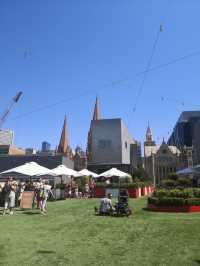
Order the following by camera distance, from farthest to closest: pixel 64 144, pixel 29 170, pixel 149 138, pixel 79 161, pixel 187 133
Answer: pixel 149 138
pixel 187 133
pixel 64 144
pixel 79 161
pixel 29 170

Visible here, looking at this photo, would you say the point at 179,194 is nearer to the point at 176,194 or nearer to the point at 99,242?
the point at 176,194

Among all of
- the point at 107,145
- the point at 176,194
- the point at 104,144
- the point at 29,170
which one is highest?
the point at 104,144

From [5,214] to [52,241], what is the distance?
795 centimetres

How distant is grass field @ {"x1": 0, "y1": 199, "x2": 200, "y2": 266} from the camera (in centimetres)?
797

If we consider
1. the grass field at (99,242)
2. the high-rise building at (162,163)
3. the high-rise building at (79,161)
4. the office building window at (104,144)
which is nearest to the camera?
the grass field at (99,242)

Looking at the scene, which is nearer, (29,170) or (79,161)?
(29,170)

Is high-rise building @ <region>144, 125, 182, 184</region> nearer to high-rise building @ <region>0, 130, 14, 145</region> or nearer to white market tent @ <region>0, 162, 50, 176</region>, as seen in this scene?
high-rise building @ <region>0, 130, 14, 145</region>

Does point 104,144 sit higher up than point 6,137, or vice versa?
point 6,137

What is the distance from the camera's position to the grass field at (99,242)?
7.97m

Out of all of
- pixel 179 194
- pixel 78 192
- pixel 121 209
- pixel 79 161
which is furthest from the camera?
pixel 79 161

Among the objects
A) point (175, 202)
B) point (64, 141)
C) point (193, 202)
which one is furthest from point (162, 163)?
point (175, 202)

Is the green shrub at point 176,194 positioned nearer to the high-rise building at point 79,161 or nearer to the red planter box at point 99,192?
the red planter box at point 99,192

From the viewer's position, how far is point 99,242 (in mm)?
9977

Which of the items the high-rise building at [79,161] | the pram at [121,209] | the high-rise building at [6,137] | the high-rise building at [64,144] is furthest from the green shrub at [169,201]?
the high-rise building at [6,137]
